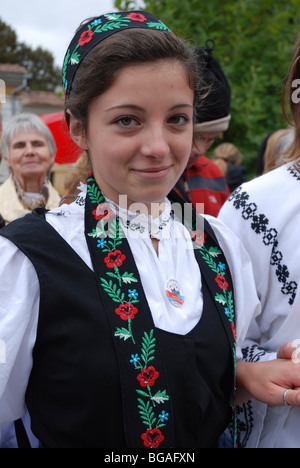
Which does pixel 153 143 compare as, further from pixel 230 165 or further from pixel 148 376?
pixel 230 165

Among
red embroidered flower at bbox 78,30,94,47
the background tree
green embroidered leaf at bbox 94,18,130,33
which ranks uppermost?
green embroidered leaf at bbox 94,18,130,33

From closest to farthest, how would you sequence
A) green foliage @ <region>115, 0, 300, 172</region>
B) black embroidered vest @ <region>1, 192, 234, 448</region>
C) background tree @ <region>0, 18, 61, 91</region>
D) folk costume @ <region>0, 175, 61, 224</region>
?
black embroidered vest @ <region>1, 192, 234, 448</region> < folk costume @ <region>0, 175, 61, 224</region> < green foliage @ <region>115, 0, 300, 172</region> < background tree @ <region>0, 18, 61, 91</region>

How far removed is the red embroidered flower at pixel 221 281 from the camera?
52.9 inches

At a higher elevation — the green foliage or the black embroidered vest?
the green foliage

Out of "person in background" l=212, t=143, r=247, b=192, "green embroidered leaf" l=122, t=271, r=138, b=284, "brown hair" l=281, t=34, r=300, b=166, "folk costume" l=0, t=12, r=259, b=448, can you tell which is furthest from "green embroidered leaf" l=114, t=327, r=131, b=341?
"person in background" l=212, t=143, r=247, b=192

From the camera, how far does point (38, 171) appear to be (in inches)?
123

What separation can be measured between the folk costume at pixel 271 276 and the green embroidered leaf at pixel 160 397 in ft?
1.45

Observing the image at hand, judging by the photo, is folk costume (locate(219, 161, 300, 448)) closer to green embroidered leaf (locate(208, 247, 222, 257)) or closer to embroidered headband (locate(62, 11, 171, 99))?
green embroidered leaf (locate(208, 247, 222, 257))

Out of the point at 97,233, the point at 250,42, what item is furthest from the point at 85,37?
the point at 250,42

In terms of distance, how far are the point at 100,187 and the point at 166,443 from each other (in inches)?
26.1

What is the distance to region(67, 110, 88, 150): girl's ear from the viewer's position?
125 cm

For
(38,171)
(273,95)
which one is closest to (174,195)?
(38,171)

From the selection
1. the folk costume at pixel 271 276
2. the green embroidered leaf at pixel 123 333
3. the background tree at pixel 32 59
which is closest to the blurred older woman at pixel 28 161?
the folk costume at pixel 271 276

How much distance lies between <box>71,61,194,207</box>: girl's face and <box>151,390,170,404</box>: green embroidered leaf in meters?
0.46
